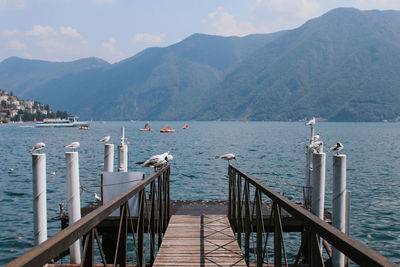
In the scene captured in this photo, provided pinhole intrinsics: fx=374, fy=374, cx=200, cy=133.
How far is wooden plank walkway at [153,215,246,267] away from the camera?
224 inches

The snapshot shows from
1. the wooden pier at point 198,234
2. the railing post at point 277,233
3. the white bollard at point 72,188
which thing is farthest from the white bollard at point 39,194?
the railing post at point 277,233

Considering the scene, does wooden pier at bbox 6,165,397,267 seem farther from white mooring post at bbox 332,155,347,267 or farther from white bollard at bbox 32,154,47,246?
white bollard at bbox 32,154,47,246

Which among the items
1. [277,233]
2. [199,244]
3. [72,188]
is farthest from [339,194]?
[72,188]

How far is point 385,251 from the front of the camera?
10.8 meters

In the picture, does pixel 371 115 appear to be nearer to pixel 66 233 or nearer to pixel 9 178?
pixel 9 178

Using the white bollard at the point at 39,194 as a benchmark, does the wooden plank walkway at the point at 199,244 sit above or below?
below

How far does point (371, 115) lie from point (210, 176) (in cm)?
17826

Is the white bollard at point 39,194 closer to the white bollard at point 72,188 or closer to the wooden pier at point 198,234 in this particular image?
the white bollard at point 72,188

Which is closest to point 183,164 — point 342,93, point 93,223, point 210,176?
point 210,176

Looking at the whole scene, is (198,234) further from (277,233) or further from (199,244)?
(277,233)

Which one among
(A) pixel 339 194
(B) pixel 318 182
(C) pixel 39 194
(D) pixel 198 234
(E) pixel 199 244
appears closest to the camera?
(E) pixel 199 244

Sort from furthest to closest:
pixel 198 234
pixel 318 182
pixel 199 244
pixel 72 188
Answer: pixel 72 188
pixel 318 182
pixel 198 234
pixel 199 244

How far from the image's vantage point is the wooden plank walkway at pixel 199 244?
5688 millimetres

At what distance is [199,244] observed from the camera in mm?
6562
